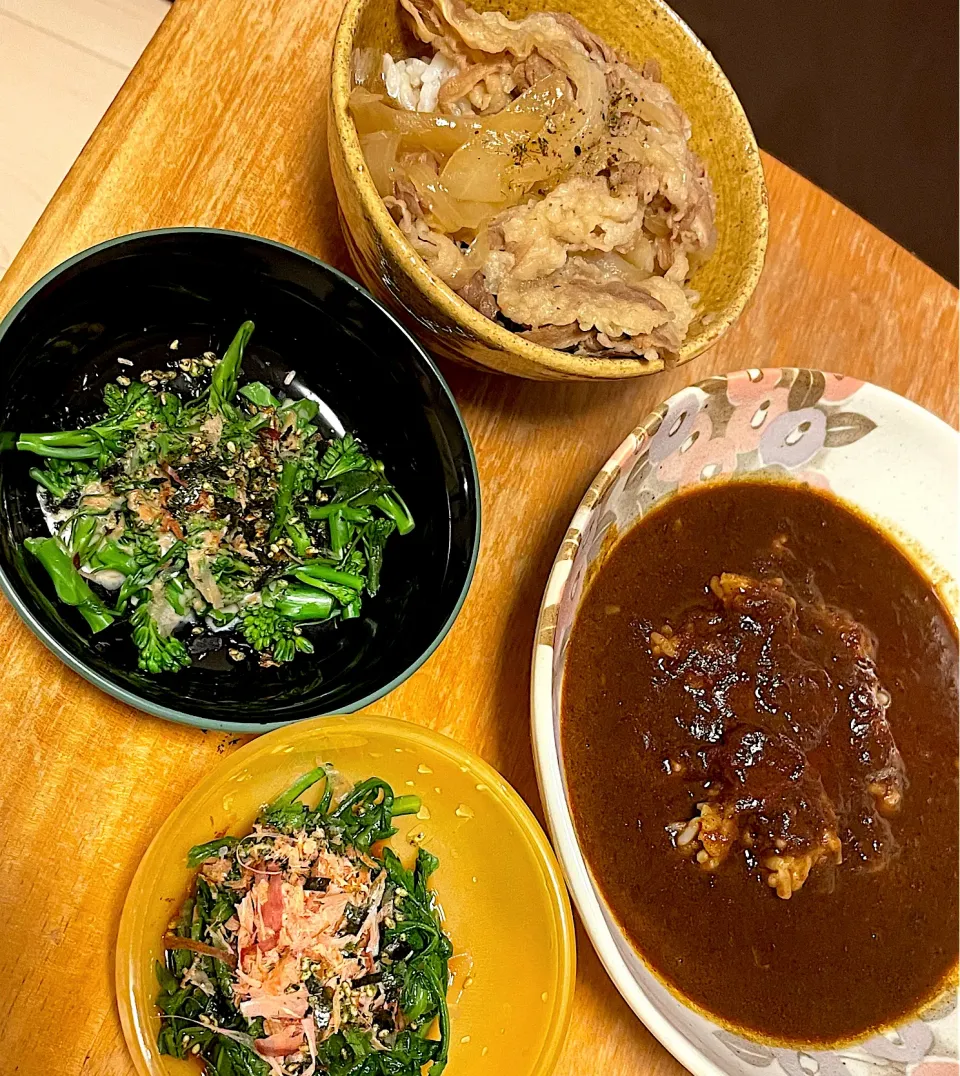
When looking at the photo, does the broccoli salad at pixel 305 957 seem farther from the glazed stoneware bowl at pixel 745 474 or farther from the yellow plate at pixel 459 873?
the glazed stoneware bowl at pixel 745 474

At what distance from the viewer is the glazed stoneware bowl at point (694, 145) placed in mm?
1493

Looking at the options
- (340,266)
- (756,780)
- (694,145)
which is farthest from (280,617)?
(694,145)

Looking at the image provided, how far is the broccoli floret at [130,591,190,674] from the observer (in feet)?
4.93

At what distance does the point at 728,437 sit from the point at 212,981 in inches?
48.1

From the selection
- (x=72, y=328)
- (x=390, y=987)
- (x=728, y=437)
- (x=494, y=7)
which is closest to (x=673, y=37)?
(x=494, y=7)

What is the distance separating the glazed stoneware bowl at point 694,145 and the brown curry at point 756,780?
37 cm

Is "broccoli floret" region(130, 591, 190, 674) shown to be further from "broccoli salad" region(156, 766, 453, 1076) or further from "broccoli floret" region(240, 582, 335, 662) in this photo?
"broccoli salad" region(156, 766, 453, 1076)

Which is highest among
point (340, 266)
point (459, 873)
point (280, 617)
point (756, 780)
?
point (340, 266)

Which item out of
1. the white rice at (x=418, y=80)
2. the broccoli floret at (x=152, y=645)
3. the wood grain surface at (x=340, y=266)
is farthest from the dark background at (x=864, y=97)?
the broccoli floret at (x=152, y=645)

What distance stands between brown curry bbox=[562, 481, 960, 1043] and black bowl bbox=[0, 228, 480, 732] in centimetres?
31

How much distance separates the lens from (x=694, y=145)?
185 cm

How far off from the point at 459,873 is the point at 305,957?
11.4 inches

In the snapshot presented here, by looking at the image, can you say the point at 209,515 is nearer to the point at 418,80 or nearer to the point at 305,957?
the point at 305,957

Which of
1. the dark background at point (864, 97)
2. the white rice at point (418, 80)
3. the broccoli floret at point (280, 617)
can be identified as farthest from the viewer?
the dark background at point (864, 97)
